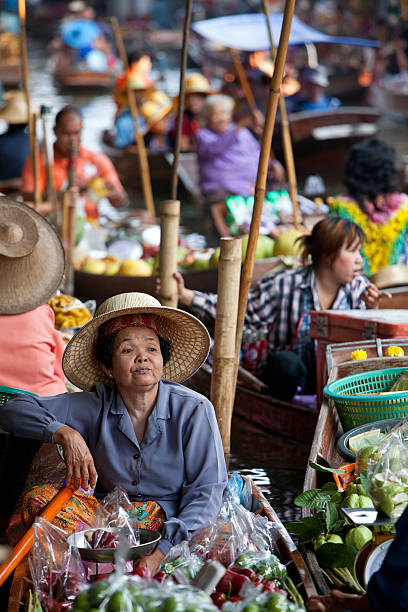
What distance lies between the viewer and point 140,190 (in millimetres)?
8703

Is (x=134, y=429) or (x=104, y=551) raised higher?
(x=134, y=429)

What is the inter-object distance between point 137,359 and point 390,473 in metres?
0.72

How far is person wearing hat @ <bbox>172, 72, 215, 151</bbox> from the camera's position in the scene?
26.9ft

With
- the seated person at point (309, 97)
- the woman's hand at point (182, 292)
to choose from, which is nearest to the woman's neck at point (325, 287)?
the woman's hand at point (182, 292)

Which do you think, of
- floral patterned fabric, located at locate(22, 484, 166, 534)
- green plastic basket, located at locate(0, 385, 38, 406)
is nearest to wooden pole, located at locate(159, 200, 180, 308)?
green plastic basket, located at locate(0, 385, 38, 406)

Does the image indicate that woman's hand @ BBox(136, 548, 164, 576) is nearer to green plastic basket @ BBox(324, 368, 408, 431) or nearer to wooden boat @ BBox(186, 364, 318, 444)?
green plastic basket @ BBox(324, 368, 408, 431)

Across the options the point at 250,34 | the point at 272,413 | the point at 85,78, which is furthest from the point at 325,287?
the point at 85,78

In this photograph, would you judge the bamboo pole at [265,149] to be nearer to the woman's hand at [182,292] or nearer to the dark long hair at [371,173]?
the woman's hand at [182,292]

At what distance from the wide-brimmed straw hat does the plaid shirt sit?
113 cm

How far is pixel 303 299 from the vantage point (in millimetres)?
3717

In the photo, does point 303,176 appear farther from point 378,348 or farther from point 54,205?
point 378,348

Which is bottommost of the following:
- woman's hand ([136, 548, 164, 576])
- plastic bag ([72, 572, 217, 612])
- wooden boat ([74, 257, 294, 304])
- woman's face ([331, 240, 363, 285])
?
wooden boat ([74, 257, 294, 304])

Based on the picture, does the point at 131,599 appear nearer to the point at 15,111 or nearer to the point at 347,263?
the point at 347,263

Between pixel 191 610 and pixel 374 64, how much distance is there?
47.3 feet
